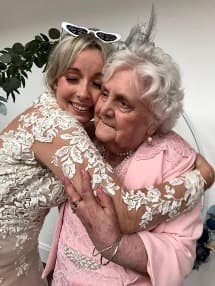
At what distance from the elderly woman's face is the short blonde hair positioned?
134 millimetres

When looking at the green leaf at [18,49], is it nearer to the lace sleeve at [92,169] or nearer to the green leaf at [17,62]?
the green leaf at [17,62]

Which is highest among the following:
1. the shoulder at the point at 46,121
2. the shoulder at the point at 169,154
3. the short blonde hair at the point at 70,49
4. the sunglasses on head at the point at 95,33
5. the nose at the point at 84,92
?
the sunglasses on head at the point at 95,33

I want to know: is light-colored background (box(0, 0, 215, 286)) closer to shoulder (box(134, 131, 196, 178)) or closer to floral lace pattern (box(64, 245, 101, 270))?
shoulder (box(134, 131, 196, 178))

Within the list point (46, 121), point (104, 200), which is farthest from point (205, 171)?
point (46, 121)

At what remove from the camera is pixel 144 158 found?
1400mm

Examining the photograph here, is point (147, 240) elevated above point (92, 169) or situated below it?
below

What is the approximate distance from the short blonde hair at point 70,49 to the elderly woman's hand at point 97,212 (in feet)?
1.29

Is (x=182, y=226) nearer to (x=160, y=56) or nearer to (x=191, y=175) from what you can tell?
(x=191, y=175)

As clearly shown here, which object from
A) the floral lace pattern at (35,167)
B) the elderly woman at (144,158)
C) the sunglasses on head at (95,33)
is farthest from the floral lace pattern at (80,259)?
the sunglasses on head at (95,33)

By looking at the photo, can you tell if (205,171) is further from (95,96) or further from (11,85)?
(11,85)

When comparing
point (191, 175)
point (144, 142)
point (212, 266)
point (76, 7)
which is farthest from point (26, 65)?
point (212, 266)

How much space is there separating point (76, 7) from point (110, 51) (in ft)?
4.30

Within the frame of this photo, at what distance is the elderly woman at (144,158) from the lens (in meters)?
1.33

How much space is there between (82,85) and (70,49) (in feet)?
0.35
